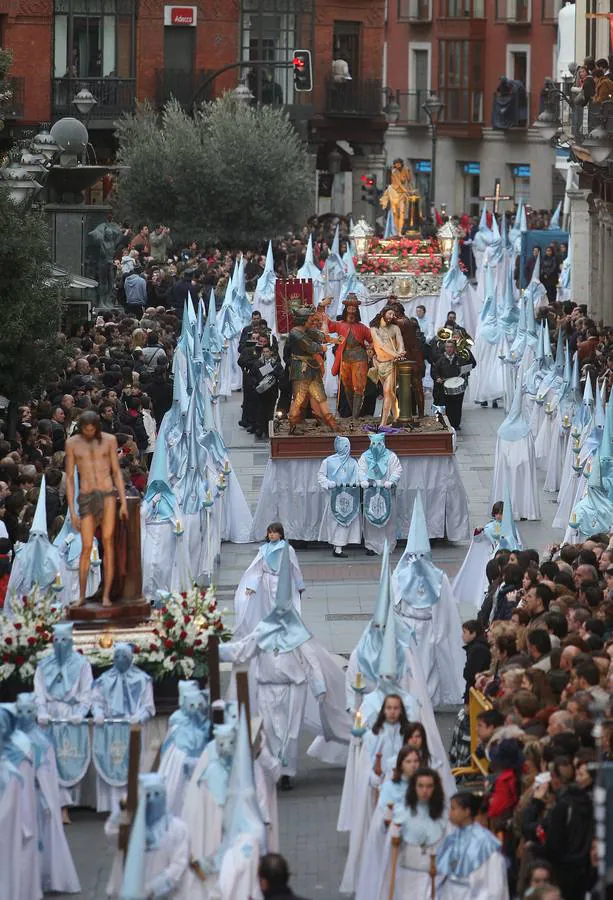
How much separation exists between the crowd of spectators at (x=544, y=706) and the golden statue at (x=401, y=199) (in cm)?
2710

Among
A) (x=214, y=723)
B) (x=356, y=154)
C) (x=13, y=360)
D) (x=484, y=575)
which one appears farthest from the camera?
(x=356, y=154)

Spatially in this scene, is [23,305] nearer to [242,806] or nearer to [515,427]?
[515,427]

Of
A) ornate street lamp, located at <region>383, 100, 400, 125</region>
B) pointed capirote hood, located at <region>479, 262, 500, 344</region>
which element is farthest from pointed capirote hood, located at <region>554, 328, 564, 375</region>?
ornate street lamp, located at <region>383, 100, 400, 125</region>

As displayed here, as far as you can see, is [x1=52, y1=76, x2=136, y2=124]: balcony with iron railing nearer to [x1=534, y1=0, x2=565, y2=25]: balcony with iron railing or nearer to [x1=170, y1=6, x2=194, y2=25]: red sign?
[x1=170, y1=6, x2=194, y2=25]: red sign

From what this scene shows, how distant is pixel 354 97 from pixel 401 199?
932 inches

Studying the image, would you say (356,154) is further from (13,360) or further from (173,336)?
(13,360)

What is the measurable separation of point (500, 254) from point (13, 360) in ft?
59.7

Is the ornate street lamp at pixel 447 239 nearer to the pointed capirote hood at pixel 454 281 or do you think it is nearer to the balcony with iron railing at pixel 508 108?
the pointed capirote hood at pixel 454 281

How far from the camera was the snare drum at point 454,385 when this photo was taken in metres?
30.2

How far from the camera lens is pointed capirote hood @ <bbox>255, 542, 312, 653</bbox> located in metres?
16.3

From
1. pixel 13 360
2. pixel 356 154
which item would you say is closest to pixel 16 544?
pixel 13 360

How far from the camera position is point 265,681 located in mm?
16312

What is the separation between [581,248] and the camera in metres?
44.9

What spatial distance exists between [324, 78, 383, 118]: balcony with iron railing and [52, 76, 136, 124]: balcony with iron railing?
7.56 meters
